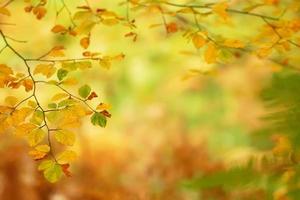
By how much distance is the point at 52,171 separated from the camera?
1325 mm

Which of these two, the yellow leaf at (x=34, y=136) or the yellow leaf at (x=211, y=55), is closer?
the yellow leaf at (x=34, y=136)

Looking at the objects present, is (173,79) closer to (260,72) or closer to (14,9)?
(260,72)

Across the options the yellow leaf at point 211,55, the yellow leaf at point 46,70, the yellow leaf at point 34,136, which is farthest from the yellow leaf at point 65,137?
the yellow leaf at point 211,55

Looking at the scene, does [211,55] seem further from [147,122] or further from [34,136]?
[147,122]

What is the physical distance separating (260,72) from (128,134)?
149 cm

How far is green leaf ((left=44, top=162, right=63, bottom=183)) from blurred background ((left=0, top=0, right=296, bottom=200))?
3.94 ft

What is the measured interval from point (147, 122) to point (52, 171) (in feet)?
10.9

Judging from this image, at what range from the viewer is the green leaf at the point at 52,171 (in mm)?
1313

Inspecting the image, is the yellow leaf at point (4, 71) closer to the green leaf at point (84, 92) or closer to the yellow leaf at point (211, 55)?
the green leaf at point (84, 92)

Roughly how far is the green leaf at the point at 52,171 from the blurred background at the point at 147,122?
3.94 ft

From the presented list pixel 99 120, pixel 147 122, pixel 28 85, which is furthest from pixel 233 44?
pixel 147 122

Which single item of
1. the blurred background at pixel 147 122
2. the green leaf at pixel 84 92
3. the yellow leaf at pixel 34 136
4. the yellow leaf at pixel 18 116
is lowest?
the yellow leaf at pixel 34 136

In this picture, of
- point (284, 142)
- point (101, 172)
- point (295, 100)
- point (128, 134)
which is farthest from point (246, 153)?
point (295, 100)

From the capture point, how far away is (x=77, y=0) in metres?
4.16
